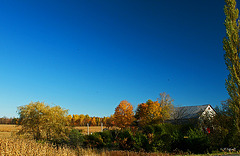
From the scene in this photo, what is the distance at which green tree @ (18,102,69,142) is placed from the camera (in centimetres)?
1500

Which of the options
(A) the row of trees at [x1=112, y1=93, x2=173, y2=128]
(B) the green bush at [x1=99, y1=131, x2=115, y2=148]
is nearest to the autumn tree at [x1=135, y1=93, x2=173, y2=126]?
(A) the row of trees at [x1=112, y1=93, x2=173, y2=128]

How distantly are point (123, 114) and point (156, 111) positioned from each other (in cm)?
833

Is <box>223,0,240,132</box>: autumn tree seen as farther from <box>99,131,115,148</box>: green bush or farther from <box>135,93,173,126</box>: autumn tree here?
<box>135,93,173,126</box>: autumn tree

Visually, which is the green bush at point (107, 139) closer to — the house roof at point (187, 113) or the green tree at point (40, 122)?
the green tree at point (40, 122)

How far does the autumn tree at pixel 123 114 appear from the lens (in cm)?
4438

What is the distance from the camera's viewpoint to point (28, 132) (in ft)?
49.5

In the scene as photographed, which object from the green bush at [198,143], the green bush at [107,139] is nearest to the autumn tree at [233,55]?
the green bush at [198,143]

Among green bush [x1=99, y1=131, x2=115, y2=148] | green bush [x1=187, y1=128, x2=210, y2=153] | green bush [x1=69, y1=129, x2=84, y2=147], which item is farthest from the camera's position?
green bush [x1=99, y1=131, x2=115, y2=148]

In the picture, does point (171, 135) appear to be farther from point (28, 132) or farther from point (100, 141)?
point (28, 132)

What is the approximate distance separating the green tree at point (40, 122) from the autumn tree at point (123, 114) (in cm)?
2980

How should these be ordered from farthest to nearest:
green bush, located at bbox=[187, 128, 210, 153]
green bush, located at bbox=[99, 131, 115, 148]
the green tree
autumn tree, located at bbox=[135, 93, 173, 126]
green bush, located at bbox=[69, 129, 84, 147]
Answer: autumn tree, located at bbox=[135, 93, 173, 126] < green bush, located at bbox=[99, 131, 115, 148] < green bush, located at bbox=[69, 129, 84, 147] < the green tree < green bush, located at bbox=[187, 128, 210, 153]

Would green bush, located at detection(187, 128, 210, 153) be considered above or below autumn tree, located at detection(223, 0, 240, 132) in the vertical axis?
below

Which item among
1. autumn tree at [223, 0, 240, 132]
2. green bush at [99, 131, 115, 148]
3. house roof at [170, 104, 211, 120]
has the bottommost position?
green bush at [99, 131, 115, 148]

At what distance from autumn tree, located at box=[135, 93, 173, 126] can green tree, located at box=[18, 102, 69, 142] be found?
26.8 metres
